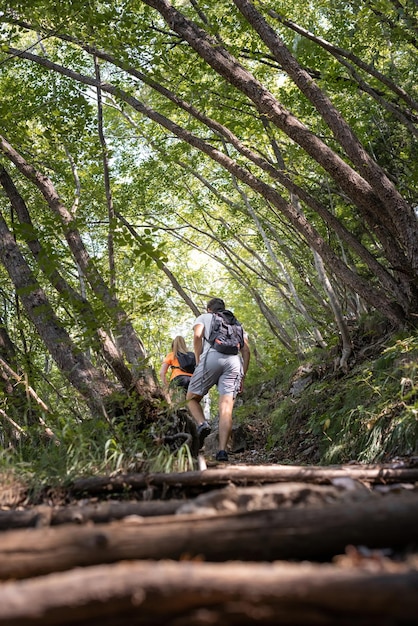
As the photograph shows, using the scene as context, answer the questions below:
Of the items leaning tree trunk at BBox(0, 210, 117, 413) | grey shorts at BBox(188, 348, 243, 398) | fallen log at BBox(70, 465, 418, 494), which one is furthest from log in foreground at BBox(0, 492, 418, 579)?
grey shorts at BBox(188, 348, 243, 398)

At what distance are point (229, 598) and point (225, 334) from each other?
4.82 metres

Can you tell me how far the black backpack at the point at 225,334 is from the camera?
20.3 feet

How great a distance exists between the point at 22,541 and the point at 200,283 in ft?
92.7

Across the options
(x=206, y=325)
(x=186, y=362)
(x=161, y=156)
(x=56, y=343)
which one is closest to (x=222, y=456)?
(x=206, y=325)

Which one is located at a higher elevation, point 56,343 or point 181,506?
point 56,343

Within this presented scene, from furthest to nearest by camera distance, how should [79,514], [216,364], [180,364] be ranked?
[180,364]
[216,364]
[79,514]

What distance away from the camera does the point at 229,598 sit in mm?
1496

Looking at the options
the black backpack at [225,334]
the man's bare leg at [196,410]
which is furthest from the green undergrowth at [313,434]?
the black backpack at [225,334]

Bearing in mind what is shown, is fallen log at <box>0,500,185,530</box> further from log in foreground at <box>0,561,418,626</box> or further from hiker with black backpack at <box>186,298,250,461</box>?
hiker with black backpack at <box>186,298,250,461</box>

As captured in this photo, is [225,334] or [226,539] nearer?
[226,539]

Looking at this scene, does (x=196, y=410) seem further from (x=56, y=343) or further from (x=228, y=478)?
(x=228, y=478)

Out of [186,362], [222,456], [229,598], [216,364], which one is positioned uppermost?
[186,362]

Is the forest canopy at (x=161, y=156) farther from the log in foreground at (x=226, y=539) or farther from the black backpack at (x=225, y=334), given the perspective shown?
the log in foreground at (x=226, y=539)

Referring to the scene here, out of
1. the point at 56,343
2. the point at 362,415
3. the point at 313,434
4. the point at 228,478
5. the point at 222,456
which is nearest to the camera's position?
the point at 228,478
